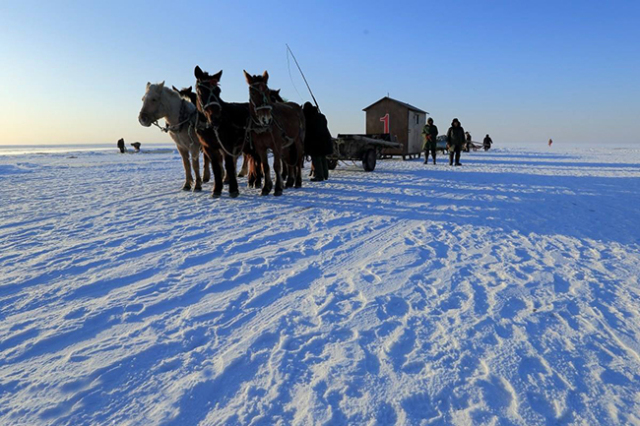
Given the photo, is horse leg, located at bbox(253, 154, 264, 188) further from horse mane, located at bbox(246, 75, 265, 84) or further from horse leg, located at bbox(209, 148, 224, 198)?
horse mane, located at bbox(246, 75, 265, 84)

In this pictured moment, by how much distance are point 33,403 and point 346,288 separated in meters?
2.11

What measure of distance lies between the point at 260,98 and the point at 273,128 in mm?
680

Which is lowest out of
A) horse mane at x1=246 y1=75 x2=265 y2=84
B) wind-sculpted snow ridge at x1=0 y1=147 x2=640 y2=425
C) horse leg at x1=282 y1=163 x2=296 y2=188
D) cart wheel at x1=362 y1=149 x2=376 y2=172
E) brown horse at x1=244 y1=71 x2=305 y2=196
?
wind-sculpted snow ridge at x1=0 y1=147 x2=640 y2=425

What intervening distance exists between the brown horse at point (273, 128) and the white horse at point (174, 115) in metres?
1.76

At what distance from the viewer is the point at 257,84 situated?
6.80 meters

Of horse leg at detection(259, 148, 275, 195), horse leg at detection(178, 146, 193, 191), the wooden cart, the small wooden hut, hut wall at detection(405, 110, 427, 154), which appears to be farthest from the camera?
hut wall at detection(405, 110, 427, 154)

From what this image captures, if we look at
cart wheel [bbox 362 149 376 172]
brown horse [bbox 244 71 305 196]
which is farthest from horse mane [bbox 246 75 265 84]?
cart wheel [bbox 362 149 376 172]

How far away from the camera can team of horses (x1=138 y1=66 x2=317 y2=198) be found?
6.73m

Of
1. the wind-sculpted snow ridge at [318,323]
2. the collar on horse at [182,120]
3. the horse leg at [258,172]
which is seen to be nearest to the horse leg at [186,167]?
the collar on horse at [182,120]

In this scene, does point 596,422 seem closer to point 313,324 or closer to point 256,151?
point 313,324

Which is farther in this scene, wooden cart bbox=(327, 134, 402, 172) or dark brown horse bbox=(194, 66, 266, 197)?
wooden cart bbox=(327, 134, 402, 172)

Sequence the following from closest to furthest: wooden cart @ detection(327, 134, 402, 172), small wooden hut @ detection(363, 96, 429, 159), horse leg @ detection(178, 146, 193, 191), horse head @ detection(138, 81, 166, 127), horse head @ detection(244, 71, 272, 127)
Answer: horse head @ detection(244, 71, 272, 127) < horse head @ detection(138, 81, 166, 127) < horse leg @ detection(178, 146, 193, 191) < wooden cart @ detection(327, 134, 402, 172) < small wooden hut @ detection(363, 96, 429, 159)

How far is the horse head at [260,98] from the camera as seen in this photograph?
265 inches

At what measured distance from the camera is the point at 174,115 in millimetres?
7668
